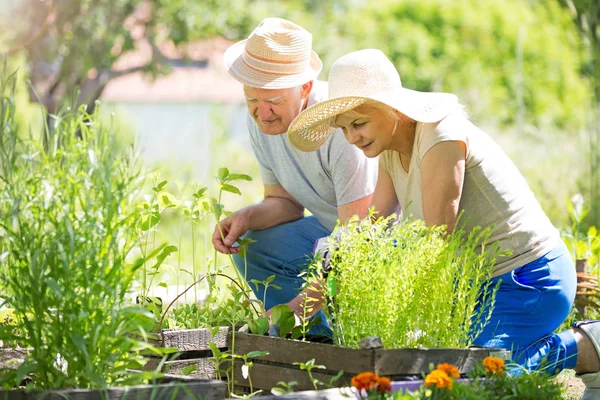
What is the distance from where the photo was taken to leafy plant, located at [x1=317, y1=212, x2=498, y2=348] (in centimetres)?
220

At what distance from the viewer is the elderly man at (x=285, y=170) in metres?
3.16

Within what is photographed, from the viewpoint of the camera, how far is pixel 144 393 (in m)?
1.86

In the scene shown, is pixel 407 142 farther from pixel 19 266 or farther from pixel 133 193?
pixel 19 266

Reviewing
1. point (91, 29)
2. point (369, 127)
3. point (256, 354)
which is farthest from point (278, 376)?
point (91, 29)

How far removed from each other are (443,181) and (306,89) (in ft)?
3.18

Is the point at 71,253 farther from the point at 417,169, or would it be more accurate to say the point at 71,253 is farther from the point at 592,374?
the point at 592,374

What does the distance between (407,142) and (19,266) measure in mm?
1348

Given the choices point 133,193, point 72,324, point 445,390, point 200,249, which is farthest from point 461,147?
point 200,249

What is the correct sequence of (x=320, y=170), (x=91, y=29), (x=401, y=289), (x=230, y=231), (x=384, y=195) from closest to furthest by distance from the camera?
(x=401, y=289), (x=384, y=195), (x=230, y=231), (x=320, y=170), (x=91, y=29)

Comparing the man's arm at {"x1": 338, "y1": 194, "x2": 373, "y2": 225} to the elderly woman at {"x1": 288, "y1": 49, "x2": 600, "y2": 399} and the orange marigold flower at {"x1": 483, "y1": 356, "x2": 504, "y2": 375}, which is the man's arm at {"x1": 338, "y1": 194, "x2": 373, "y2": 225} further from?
the orange marigold flower at {"x1": 483, "y1": 356, "x2": 504, "y2": 375}

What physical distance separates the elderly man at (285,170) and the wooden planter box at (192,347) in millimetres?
331

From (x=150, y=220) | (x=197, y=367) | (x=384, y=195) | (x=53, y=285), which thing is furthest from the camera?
(x=384, y=195)

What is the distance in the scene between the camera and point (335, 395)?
6.53 feet

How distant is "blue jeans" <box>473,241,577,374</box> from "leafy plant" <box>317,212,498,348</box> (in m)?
0.56
